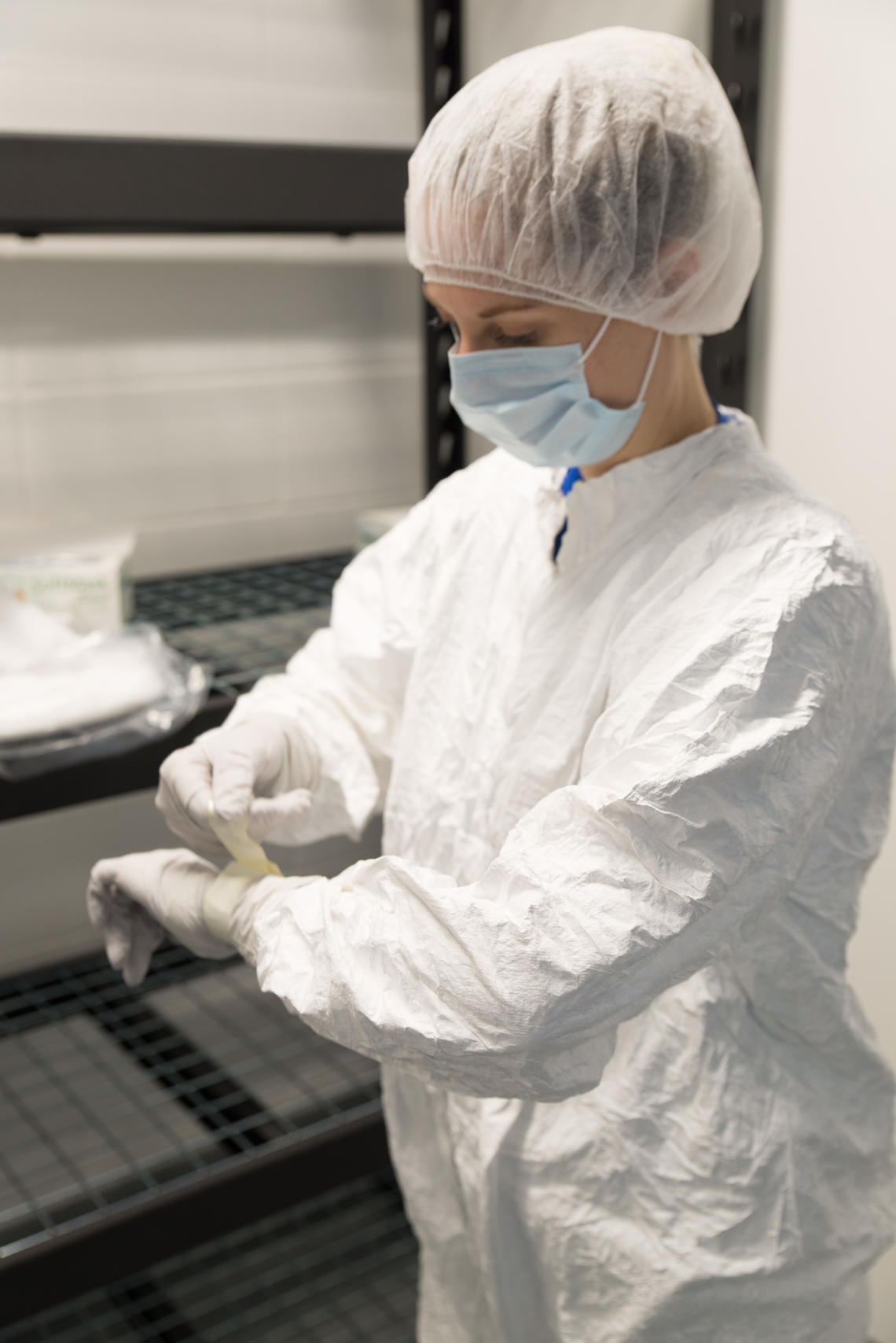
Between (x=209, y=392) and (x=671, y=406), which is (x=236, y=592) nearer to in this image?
(x=209, y=392)

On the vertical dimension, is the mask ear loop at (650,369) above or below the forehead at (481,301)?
below

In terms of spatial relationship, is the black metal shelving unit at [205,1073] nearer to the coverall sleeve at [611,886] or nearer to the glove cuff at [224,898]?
the glove cuff at [224,898]

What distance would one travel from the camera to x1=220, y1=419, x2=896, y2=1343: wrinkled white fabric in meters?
0.64

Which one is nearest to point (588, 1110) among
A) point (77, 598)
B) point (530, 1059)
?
point (530, 1059)

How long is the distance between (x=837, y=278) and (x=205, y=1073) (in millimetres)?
1115

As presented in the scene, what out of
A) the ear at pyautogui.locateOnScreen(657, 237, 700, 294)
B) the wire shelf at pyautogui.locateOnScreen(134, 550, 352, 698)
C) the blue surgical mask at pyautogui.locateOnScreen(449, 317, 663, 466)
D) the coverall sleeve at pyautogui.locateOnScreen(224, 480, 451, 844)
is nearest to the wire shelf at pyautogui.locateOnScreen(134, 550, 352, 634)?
the wire shelf at pyautogui.locateOnScreen(134, 550, 352, 698)

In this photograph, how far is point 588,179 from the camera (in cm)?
73

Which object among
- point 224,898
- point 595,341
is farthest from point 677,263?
point 224,898

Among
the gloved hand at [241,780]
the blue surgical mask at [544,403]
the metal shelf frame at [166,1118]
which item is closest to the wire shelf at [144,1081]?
the metal shelf frame at [166,1118]

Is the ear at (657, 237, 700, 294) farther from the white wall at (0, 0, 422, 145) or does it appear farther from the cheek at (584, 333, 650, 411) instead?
the white wall at (0, 0, 422, 145)

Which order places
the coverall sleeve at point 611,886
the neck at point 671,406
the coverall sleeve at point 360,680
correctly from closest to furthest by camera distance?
the coverall sleeve at point 611,886 → the neck at point 671,406 → the coverall sleeve at point 360,680

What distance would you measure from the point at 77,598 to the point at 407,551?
39cm

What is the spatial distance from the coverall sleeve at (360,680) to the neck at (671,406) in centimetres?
20

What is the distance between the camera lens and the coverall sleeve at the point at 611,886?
628 millimetres
